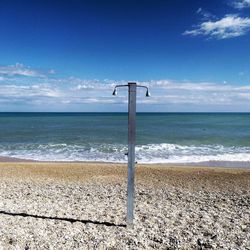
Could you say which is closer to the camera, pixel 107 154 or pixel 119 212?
pixel 119 212

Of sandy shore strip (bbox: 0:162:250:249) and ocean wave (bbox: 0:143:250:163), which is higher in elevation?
sandy shore strip (bbox: 0:162:250:249)

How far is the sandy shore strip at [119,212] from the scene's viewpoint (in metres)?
6.63

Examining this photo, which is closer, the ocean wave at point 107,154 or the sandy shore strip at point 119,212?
the sandy shore strip at point 119,212

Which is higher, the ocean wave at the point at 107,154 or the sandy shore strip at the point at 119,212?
the sandy shore strip at the point at 119,212

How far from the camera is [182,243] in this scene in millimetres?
6578

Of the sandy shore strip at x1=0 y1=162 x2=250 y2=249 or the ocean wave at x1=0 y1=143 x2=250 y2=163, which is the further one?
the ocean wave at x1=0 y1=143 x2=250 y2=163

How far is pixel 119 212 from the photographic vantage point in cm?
855

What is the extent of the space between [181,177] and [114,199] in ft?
17.3

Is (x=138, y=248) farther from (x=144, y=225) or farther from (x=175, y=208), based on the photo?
(x=175, y=208)

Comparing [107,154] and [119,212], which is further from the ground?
[119,212]

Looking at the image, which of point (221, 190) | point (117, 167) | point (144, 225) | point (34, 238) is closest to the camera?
point (34, 238)

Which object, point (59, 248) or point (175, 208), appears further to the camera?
point (175, 208)

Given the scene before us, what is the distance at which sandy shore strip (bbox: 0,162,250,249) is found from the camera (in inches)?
261

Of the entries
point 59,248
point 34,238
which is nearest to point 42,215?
point 34,238
